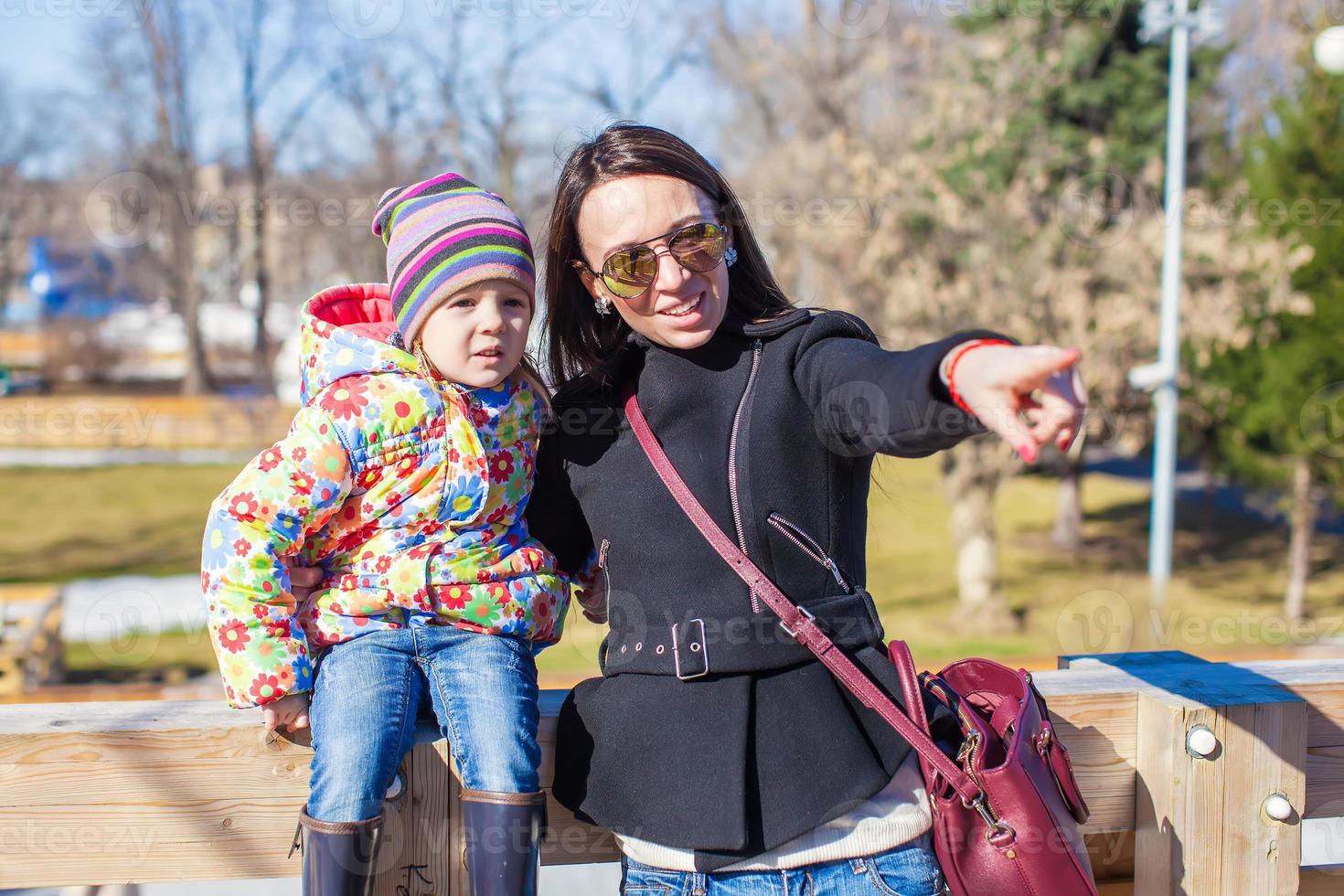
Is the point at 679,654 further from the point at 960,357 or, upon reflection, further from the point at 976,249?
the point at 976,249

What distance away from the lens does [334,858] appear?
5.72 ft

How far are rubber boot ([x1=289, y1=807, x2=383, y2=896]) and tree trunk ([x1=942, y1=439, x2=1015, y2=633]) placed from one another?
11726 millimetres

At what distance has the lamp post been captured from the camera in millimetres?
12008

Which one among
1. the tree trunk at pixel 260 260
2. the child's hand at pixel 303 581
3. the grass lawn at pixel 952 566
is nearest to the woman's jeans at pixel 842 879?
the child's hand at pixel 303 581

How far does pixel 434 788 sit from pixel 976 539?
1222cm

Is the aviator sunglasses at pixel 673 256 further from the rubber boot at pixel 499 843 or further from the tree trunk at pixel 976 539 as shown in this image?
the tree trunk at pixel 976 539

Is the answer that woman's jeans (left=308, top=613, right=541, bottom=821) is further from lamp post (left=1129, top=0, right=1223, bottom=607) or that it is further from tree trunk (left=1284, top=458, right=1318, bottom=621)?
tree trunk (left=1284, top=458, right=1318, bottom=621)

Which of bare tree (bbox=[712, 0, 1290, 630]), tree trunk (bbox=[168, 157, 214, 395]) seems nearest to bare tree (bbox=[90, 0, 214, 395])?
tree trunk (bbox=[168, 157, 214, 395])

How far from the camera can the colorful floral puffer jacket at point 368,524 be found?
183 cm

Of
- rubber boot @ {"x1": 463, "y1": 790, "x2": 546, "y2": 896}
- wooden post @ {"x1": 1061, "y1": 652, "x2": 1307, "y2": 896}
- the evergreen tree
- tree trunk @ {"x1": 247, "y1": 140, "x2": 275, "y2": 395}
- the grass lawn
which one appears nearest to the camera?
rubber boot @ {"x1": 463, "y1": 790, "x2": 546, "y2": 896}

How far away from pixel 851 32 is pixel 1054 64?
437 cm

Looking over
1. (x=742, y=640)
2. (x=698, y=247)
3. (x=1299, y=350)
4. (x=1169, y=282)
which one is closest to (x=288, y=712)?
(x=742, y=640)

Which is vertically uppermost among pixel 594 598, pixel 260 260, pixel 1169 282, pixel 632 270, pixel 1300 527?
pixel 260 260

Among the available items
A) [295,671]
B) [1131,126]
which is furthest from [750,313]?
[1131,126]
